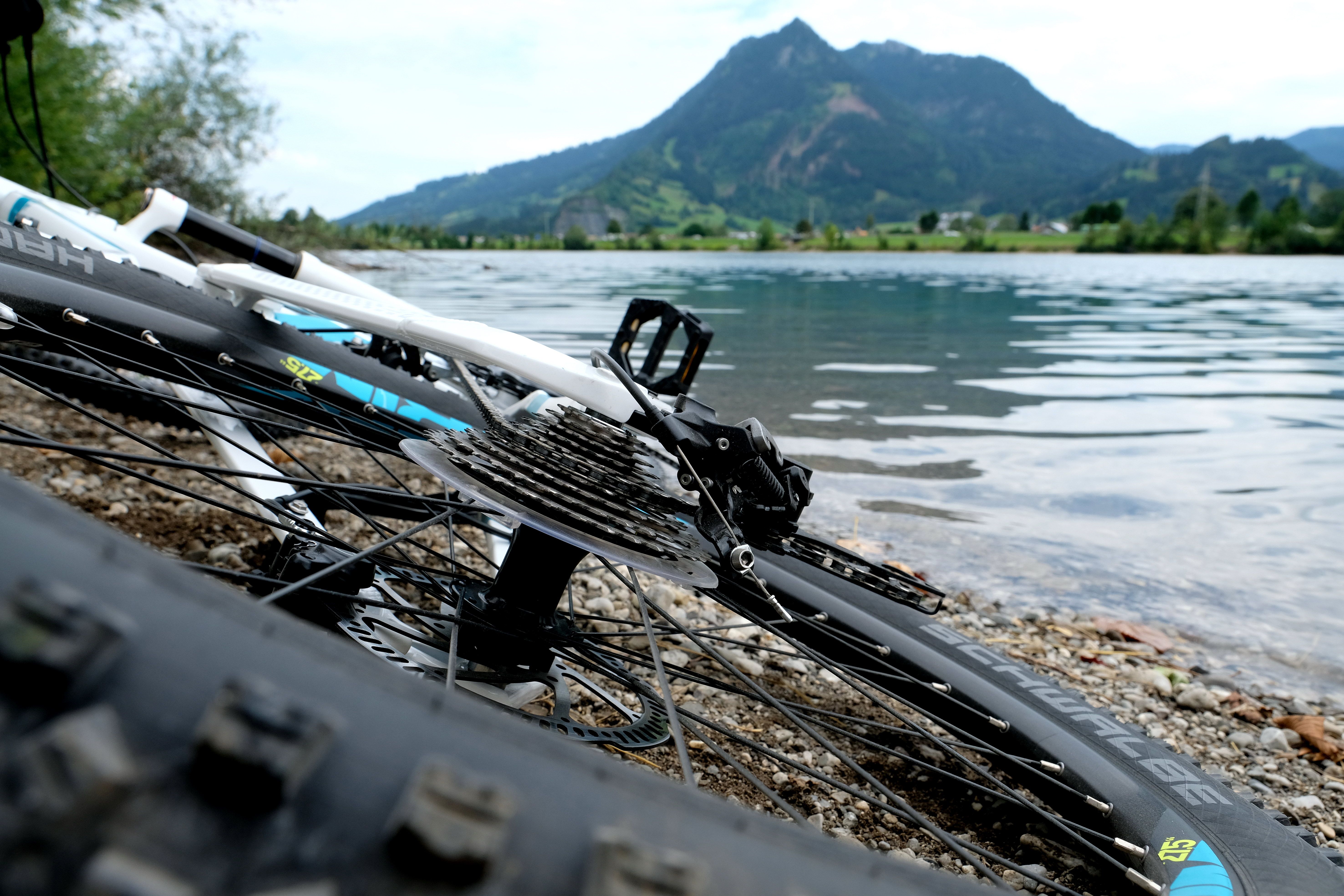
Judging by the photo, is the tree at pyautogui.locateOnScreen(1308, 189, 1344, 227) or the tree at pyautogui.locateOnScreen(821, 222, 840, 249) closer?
the tree at pyautogui.locateOnScreen(1308, 189, 1344, 227)

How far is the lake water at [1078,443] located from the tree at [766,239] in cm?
6569

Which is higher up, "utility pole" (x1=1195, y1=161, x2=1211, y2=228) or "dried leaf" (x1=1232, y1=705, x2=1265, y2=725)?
"utility pole" (x1=1195, y1=161, x2=1211, y2=228)

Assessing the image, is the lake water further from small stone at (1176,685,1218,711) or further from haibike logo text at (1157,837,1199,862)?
haibike logo text at (1157,837,1199,862)

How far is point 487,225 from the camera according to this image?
557 ft

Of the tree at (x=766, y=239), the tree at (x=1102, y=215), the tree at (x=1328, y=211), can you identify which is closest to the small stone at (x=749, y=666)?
the tree at (x=766, y=239)

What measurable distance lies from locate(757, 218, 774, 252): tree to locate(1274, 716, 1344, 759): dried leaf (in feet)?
278

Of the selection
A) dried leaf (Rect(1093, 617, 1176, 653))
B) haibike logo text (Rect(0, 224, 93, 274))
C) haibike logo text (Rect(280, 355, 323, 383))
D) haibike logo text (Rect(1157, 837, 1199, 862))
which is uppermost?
haibike logo text (Rect(0, 224, 93, 274))

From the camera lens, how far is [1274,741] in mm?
3064

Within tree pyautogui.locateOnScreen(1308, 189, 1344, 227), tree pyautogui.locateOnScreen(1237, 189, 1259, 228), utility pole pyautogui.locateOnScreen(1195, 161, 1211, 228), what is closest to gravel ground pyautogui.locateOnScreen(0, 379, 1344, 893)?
tree pyautogui.locateOnScreen(1308, 189, 1344, 227)

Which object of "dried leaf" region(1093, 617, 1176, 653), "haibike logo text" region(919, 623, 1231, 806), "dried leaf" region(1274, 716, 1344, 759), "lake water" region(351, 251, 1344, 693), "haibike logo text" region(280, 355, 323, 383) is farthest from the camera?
"lake water" region(351, 251, 1344, 693)

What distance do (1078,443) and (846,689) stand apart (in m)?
5.38

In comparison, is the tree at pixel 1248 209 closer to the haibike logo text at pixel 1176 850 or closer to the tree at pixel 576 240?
the tree at pixel 576 240

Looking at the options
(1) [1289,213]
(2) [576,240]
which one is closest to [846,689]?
(2) [576,240]

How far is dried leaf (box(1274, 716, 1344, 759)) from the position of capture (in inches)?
119
